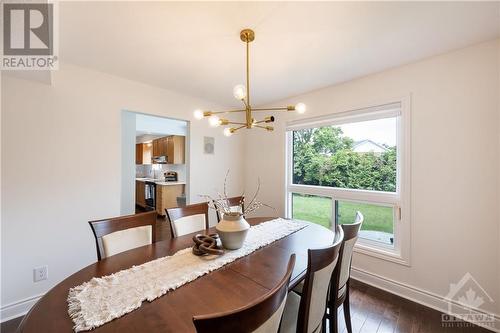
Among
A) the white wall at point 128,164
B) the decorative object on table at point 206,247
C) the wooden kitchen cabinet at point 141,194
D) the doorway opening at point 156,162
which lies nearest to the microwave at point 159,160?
the doorway opening at point 156,162

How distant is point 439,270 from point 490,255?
0.39m

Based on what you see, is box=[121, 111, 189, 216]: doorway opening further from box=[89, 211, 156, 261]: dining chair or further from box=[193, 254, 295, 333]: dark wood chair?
box=[193, 254, 295, 333]: dark wood chair

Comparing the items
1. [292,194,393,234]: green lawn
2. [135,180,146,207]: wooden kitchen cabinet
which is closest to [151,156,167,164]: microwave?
[135,180,146,207]: wooden kitchen cabinet

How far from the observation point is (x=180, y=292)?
987mm

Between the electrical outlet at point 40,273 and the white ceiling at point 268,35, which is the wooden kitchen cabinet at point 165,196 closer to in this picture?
the electrical outlet at point 40,273

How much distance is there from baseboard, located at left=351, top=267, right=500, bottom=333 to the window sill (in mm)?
213

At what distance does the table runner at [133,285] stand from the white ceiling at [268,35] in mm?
1645

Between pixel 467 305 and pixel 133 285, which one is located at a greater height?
pixel 133 285

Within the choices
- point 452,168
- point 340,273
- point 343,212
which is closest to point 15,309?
point 340,273

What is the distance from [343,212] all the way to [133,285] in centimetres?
243

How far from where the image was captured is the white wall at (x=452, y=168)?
1.69 meters

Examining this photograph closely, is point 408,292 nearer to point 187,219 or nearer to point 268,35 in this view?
point 187,219

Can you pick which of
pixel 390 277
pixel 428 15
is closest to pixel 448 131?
pixel 428 15

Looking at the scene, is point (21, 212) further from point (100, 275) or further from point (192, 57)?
point (192, 57)
